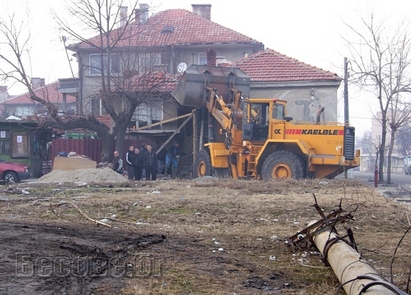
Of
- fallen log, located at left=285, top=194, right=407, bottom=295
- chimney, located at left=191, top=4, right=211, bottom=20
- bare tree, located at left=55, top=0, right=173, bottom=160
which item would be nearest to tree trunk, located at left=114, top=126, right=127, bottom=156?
bare tree, located at left=55, top=0, right=173, bottom=160

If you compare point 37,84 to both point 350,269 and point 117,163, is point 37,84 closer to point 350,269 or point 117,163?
Result: point 117,163

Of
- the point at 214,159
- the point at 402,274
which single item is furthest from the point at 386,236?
Result: the point at 214,159

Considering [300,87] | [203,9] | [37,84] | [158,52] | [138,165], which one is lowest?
[138,165]

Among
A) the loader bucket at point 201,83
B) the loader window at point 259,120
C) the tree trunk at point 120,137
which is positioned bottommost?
the tree trunk at point 120,137

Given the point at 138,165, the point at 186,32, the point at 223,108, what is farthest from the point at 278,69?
the point at 186,32

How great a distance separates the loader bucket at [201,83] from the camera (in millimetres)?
24314

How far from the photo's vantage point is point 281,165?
68.9 feet

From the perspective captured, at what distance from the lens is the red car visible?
83.5ft

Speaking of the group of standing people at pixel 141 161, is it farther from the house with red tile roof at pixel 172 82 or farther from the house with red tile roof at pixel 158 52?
the house with red tile roof at pixel 158 52

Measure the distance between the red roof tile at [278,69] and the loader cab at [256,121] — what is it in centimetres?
884

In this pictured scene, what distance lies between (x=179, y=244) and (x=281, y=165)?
13.4 metres

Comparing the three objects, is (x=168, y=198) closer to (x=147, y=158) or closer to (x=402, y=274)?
(x=402, y=274)

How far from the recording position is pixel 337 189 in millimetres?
16188

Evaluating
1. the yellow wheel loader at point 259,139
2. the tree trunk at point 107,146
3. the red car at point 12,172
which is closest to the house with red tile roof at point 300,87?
the yellow wheel loader at point 259,139
